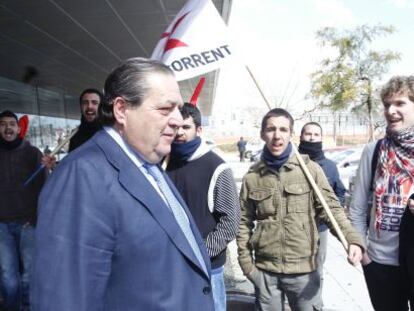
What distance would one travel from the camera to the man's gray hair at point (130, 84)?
1410 mm

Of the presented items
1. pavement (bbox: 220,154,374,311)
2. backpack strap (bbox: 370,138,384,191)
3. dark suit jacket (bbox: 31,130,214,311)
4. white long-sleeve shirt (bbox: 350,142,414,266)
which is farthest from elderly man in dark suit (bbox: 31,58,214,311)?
pavement (bbox: 220,154,374,311)

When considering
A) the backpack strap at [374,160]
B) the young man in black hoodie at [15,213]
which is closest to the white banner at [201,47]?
the backpack strap at [374,160]

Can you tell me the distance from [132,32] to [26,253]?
473cm

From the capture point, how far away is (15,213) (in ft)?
12.1

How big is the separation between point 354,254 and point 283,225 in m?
0.48

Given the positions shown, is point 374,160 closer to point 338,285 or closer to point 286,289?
point 286,289

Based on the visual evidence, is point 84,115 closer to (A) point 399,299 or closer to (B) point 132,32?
(A) point 399,299

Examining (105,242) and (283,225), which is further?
(283,225)

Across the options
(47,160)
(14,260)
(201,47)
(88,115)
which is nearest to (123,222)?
(201,47)

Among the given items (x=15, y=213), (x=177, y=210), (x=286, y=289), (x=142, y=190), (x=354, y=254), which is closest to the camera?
(x=142, y=190)

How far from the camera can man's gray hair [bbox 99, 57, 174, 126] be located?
1.41 meters

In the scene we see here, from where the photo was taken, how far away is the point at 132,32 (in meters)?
7.30

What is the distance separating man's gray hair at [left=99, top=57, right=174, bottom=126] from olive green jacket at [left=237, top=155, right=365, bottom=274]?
152cm

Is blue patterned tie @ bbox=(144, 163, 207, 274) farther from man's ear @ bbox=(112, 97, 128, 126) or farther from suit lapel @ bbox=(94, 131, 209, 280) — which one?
man's ear @ bbox=(112, 97, 128, 126)
